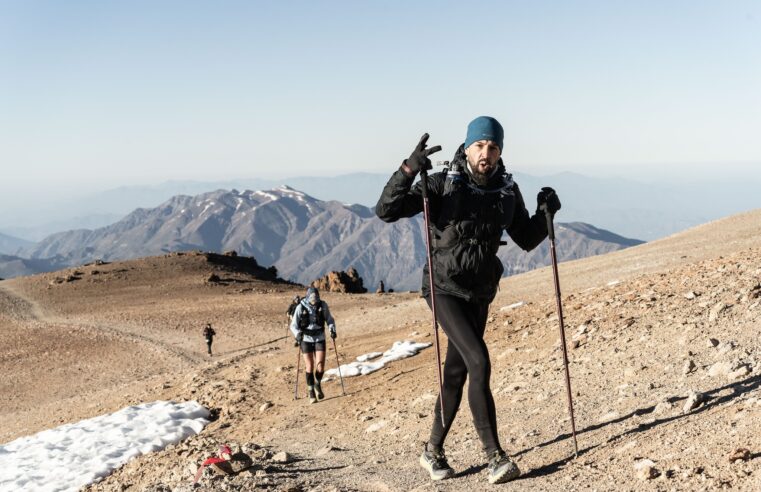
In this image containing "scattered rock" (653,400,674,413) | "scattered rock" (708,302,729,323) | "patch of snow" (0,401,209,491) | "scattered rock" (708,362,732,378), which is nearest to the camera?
"scattered rock" (653,400,674,413)

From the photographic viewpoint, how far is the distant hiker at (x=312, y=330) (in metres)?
14.5

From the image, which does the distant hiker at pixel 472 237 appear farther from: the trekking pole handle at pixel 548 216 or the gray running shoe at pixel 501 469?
the trekking pole handle at pixel 548 216

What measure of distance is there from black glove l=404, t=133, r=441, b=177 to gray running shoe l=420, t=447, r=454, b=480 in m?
2.96

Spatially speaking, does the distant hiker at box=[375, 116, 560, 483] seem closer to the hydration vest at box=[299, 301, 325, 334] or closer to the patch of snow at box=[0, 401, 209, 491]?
the patch of snow at box=[0, 401, 209, 491]

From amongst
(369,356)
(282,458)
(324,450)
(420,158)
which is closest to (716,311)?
(324,450)

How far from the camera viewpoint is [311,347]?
14625 millimetres

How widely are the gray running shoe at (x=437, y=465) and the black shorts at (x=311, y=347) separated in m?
7.81

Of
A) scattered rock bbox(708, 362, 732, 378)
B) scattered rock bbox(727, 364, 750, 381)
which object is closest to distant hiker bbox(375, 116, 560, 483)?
scattered rock bbox(727, 364, 750, 381)

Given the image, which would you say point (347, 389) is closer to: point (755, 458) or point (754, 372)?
point (754, 372)

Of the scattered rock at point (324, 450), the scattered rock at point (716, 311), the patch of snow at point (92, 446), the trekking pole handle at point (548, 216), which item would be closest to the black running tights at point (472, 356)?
the trekking pole handle at point (548, 216)

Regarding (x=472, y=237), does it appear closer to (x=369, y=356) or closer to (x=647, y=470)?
(x=647, y=470)

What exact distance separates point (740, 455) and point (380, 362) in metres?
11.3

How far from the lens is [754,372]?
8.16 meters

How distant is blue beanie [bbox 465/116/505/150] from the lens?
238 inches
